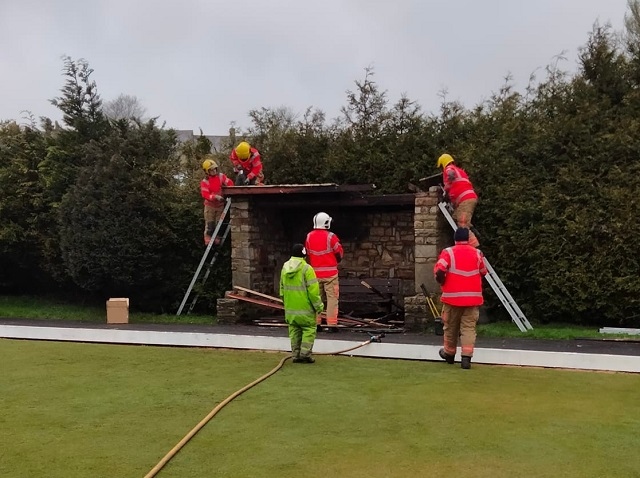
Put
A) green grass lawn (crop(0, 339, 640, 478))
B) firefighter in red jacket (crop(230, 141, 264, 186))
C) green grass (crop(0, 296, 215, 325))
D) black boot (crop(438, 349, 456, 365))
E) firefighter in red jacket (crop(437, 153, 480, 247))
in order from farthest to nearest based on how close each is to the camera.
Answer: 1. firefighter in red jacket (crop(230, 141, 264, 186))
2. green grass (crop(0, 296, 215, 325))
3. firefighter in red jacket (crop(437, 153, 480, 247))
4. black boot (crop(438, 349, 456, 365))
5. green grass lawn (crop(0, 339, 640, 478))

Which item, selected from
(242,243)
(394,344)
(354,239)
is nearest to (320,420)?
(394,344)

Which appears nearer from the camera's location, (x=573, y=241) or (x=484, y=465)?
(x=484, y=465)

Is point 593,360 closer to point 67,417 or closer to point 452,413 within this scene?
point 452,413

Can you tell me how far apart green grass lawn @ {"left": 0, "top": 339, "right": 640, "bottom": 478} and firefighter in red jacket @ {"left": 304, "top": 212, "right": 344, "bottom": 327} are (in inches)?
118

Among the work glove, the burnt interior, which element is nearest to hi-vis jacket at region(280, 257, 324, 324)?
the burnt interior

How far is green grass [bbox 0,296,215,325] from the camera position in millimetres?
13578

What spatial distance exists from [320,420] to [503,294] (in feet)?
22.3

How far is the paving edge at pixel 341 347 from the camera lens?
26.0 ft

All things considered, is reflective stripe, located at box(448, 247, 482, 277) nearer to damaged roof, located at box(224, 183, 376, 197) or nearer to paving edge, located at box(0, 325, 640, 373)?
paving edge, located at box(0, 325, 640, 373)

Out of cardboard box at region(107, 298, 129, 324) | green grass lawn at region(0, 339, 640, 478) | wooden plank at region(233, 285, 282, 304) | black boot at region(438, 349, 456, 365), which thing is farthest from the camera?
cardboard box at region(107, 298, 129, 324)

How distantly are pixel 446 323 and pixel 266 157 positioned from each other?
8.06 meters

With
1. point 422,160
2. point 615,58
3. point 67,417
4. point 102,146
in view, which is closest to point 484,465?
point 67,417

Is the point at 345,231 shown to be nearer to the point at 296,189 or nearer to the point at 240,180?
the point at 296,189

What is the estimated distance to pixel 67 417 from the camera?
5.84 metres
